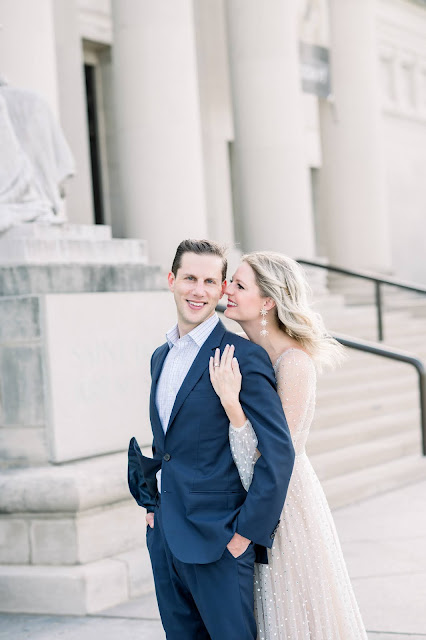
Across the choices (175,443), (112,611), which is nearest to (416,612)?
(112,611)

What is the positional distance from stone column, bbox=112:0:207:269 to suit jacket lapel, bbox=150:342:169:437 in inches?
298

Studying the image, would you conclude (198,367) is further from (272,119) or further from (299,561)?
(272,119)

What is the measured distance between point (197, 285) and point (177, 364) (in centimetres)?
27

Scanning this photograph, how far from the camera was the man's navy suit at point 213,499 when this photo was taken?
2.67m

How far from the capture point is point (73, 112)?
469 inches

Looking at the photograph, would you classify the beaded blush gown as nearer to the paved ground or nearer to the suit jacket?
the suit jacket

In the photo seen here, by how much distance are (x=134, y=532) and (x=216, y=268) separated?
2.57m

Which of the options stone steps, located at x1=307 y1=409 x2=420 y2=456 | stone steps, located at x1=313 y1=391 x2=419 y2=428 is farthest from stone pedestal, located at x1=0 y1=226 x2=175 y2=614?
stone steps, located at x1=313 y1=391 x2=419 y2=428

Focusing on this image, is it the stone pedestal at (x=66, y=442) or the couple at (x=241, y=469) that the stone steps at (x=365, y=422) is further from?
the couple at (x=241, y=469)

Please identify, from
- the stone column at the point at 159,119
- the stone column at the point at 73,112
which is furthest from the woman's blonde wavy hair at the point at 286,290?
the stone column at the point at 73,112

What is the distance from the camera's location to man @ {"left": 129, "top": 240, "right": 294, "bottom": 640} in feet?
8.79

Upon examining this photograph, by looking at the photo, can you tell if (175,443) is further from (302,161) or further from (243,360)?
(302,161)

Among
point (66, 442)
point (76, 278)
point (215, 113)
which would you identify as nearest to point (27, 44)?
point (76, 278)

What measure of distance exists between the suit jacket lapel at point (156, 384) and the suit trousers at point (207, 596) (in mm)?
302
